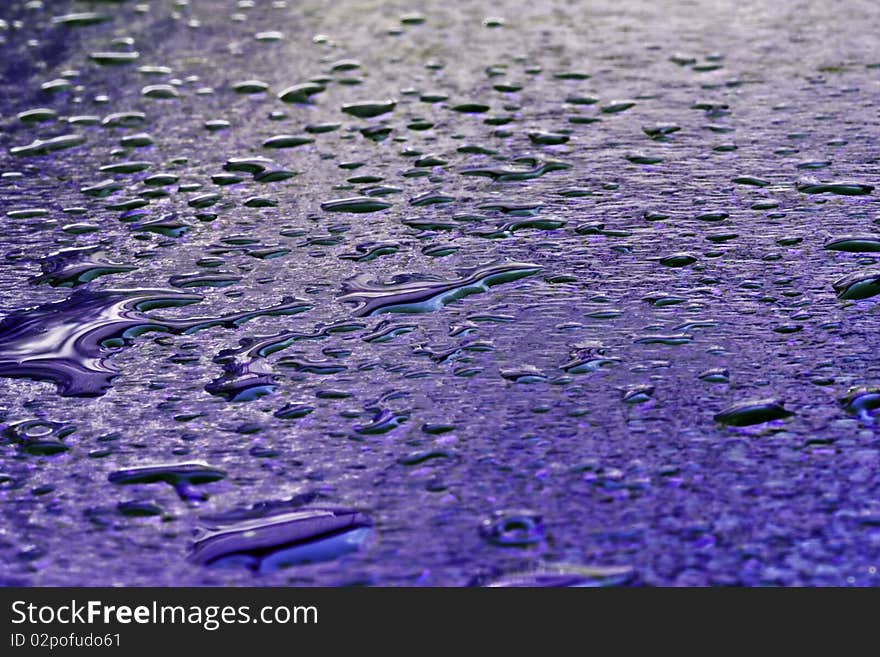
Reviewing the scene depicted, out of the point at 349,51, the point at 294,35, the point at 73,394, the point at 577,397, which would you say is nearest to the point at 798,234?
the point at 577,397

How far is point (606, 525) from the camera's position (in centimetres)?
109

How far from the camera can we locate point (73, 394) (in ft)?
4.44

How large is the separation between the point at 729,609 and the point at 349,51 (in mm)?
1939

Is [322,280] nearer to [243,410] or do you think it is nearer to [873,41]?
[243,410]

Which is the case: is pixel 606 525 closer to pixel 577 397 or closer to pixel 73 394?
pixel 577 397

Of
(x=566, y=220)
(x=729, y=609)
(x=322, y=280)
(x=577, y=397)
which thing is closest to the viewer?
(x=729, y=609)

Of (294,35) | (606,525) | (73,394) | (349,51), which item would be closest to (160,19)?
(294,35)

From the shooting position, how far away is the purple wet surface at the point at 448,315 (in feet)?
3.60

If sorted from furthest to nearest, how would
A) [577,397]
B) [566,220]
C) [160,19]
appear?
[160,19]
[566,220]
[577,397]

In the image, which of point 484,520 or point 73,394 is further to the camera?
point 73,394

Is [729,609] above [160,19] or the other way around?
the other way around

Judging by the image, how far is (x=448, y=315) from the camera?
1.49m

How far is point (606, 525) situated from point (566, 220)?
0.77 meters

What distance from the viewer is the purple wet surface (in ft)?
3.60
